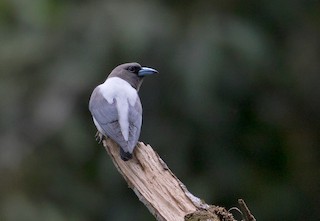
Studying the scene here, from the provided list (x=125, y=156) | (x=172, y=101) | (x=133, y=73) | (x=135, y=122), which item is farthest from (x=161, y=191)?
(x=172, y=101)

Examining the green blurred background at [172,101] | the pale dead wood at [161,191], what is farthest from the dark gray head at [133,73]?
the green blurred background at [172,101]

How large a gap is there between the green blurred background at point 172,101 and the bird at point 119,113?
3.23 metres

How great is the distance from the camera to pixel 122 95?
21.0ft

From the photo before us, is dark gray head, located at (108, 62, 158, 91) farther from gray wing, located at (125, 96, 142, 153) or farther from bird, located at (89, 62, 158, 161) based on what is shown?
gray wing, located at (125, 96, 142, 153)

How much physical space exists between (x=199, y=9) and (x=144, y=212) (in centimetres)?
169

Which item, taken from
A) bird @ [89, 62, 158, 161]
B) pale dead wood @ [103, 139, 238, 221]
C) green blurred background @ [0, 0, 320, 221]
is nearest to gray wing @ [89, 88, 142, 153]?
bird @ [89, 62, 158, 161]

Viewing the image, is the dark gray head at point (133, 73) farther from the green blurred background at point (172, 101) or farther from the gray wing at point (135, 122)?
the green blurred background at point (172, 101)

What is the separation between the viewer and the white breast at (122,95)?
618 centimetres

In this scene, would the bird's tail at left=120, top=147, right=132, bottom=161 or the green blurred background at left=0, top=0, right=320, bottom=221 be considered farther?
the green blurred background at left=0, top=0, right=320, bottom=221

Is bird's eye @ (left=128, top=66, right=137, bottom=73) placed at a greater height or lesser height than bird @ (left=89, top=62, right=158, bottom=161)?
greater

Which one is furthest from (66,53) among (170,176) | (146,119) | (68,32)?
(170,176)

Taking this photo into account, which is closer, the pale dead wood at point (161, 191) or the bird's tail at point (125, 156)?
the pale dead wood at point (161, 191)

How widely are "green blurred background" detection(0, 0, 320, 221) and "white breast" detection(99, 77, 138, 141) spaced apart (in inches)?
125

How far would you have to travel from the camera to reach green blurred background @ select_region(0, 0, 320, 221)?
10016mm
